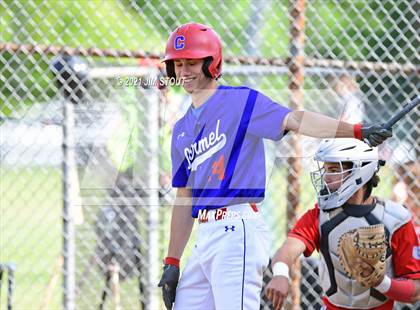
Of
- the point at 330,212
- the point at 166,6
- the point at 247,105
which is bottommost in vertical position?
the point at 330,212

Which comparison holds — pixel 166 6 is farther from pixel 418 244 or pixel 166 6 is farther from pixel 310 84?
pixel 418 244

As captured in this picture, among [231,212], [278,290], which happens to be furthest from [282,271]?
[231,212]

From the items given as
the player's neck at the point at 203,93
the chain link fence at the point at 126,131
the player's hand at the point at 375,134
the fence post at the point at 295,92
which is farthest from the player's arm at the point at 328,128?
the fence post at the point at 295,92

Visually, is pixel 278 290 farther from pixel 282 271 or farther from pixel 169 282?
pixel 169 282

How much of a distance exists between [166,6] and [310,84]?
3.67 feet

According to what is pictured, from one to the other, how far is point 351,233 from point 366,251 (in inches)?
5.0

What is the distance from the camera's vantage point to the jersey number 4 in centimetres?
400

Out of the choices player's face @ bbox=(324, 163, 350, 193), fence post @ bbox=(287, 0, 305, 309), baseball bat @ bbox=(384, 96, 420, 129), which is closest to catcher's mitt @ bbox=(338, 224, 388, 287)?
player's face @ bbox=(324, 163, 350, 193)

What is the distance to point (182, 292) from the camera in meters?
4.11

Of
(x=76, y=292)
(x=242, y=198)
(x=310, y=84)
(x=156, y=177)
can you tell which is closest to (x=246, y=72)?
(x=310, y=84)

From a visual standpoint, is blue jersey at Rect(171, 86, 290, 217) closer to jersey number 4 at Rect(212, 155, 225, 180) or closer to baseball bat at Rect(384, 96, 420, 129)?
jersey number 4 at Rect(212, 155, 225, 180)

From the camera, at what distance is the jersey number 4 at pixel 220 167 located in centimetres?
400

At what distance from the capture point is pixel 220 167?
4008mm

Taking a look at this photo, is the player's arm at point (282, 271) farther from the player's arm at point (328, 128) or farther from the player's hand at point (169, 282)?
the player's arm at point (328, 128)
